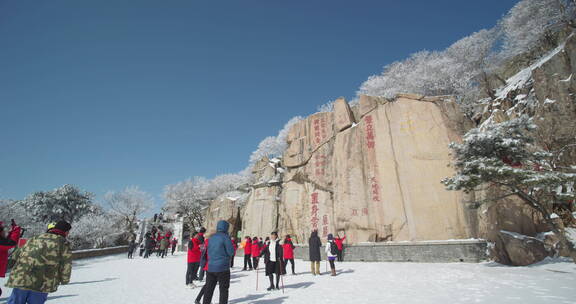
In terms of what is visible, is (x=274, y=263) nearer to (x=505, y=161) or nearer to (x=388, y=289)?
(x=388, y=289)

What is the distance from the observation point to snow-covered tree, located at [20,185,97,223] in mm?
28281

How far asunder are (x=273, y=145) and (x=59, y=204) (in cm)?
2511

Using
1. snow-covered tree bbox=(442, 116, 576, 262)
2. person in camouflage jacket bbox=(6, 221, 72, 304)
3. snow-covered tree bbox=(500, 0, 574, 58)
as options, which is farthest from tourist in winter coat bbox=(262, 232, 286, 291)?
snow-covered tree bbox=(500, 0, 574, 58)

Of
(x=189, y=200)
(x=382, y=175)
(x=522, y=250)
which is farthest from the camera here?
(x=189, y=200)

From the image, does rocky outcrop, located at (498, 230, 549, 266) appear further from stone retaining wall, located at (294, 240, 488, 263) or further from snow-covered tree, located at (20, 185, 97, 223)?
snow-covered tree, located at (20, 185, 97, 223)

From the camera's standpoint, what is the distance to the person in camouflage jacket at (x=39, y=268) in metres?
2.85

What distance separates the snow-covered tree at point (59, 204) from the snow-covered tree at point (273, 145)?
20.5 meters

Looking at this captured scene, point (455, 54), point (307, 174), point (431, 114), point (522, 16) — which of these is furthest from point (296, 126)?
point (522, 16)

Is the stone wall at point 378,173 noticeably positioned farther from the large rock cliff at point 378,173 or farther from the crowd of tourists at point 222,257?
the crowd of tourists at point 222,257


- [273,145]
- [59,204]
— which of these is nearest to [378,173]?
[273,145]

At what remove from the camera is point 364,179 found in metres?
13.4

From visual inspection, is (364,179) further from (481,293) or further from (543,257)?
(481,293)

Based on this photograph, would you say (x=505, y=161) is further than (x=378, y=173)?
No

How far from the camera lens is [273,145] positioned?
37250 mm
